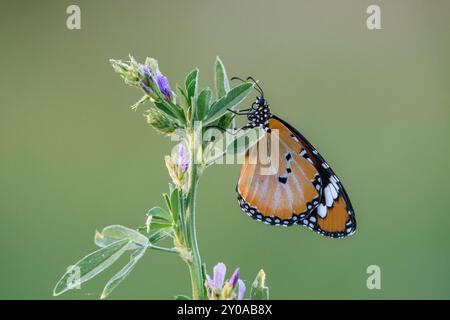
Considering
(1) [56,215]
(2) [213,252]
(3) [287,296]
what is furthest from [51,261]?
(3) [287,296]

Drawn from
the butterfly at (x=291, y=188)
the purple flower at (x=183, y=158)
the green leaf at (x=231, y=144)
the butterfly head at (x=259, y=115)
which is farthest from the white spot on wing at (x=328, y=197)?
the purple flower at (x=183, y=158)

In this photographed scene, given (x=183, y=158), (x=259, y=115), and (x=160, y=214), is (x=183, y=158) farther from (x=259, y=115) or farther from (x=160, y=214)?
(x=259, y=115)

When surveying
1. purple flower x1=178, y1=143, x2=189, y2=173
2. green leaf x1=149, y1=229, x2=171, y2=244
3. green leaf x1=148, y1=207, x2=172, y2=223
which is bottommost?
green leaf x1=149, y1=229, x2=171, y2=244

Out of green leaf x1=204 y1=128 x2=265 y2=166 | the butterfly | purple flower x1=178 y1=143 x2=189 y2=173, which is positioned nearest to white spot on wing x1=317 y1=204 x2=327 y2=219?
the butterfly

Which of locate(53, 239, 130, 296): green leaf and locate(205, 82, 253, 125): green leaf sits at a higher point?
locate(205, 82, 253, 125): green leaf

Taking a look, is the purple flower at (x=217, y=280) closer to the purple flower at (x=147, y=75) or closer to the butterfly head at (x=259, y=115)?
the purple flower at (x=147, y=75)

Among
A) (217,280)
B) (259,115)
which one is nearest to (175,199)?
(217,280)

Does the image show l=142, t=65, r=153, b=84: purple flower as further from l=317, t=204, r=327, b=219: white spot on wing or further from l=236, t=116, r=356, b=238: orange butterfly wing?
l=317, t=204, r=327, b=219: white spot on wing

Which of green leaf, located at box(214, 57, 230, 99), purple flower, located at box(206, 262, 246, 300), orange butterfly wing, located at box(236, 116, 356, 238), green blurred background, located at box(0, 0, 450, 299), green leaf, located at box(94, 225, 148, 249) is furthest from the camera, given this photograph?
green blurred background, located at box(0, 0, 450, 299)
